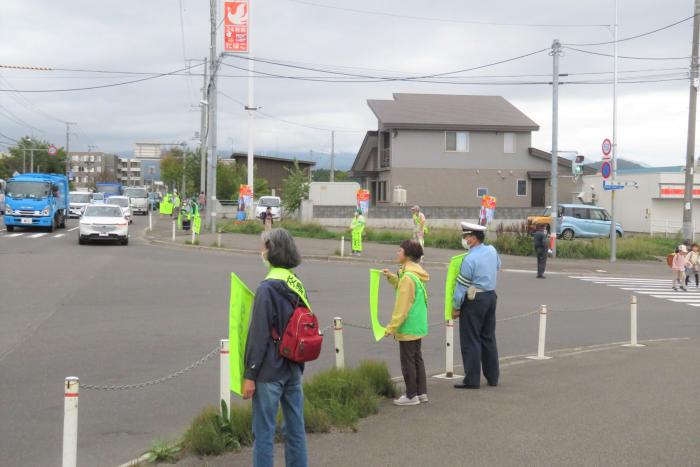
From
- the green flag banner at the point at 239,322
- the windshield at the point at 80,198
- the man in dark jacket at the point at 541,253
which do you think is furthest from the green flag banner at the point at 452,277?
the windshield at the point at 80,198

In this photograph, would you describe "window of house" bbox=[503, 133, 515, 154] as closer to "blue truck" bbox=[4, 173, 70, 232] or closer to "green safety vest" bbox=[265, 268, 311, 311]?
"blue truck" bbox=[4, 173, 70, 232]

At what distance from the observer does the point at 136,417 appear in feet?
24.1

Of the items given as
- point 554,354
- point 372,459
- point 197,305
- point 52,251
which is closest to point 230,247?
point 52,251

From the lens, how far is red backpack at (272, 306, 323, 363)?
15.6ft

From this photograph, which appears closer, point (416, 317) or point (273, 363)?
point (273, 363)

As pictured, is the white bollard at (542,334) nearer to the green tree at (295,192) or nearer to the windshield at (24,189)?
the windshield at (24,189)

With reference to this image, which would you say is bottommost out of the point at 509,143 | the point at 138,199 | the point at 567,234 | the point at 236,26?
the point at 567,234

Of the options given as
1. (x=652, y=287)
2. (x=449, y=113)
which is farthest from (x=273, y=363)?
(x=449, y=113)

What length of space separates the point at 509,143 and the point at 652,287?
27.6 m

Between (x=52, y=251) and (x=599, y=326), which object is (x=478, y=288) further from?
(x=52, y=251)

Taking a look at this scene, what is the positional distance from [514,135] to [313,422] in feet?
146

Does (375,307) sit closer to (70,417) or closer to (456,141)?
(70,417)

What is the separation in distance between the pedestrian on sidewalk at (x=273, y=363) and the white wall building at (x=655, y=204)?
4165 centimetres

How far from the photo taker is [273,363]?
4.77m
